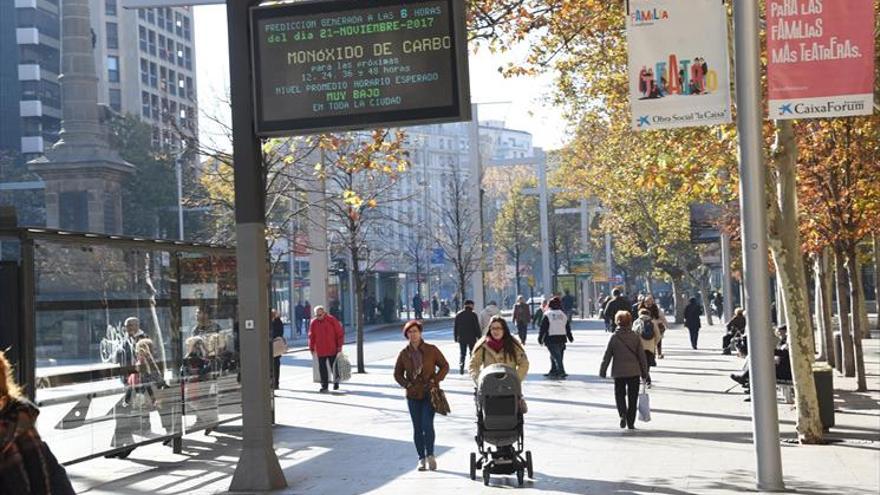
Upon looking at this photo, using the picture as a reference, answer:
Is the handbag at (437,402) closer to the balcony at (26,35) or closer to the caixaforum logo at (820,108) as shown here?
the caixaforum logo at (820,108)

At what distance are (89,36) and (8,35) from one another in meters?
51.7

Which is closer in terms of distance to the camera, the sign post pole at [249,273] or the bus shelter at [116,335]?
the sign post pole at [249,273]

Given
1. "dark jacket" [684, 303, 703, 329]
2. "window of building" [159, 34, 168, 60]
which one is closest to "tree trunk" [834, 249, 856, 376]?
"dark jacket" [684, 303, 703, 329]

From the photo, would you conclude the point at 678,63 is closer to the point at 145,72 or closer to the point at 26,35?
the point at 26,35

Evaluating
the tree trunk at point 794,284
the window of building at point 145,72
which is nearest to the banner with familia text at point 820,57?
the tree trunk at point 794,284

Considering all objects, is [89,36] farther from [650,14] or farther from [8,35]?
[8,35]

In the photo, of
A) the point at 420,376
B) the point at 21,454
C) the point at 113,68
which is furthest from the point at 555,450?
the point at 113,68

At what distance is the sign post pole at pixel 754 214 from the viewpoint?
447 inches

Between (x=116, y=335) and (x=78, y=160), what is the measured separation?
2333 cm

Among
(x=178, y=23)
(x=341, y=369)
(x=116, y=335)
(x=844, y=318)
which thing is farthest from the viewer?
(x=178, y=23)

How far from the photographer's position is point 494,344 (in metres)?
13.2

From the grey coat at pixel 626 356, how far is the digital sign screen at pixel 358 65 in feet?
21.1

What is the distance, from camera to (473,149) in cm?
4325

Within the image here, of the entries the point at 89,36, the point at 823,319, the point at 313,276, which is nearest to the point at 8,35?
the point at 89,36
